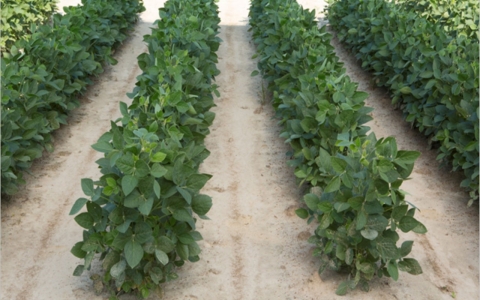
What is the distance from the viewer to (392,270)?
373cm

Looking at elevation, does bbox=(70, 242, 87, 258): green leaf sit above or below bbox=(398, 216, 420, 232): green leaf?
below

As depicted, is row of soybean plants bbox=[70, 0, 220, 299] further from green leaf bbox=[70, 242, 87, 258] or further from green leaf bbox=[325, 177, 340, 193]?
green leaf bbox=[325, 177, 340, 193]

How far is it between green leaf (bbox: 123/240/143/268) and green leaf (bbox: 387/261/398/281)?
1486 mm

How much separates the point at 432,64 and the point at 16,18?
18.6ft

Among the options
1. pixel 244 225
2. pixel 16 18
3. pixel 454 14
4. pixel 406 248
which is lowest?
pixel 16 18

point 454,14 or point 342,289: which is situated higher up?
point 454,14

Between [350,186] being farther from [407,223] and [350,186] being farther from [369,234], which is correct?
[407,223]

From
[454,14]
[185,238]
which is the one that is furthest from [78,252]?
[454,14]

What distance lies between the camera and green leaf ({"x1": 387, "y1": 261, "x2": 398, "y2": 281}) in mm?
3699

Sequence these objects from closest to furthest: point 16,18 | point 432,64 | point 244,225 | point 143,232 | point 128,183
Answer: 1. point 128,183
2. point 143,232
3. point 244,225
4. point 432,64
5. point 16,18

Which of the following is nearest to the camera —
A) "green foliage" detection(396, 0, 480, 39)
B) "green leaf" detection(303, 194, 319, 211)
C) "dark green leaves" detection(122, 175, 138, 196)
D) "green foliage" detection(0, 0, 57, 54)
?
"dark green leaves" detection(122, 175, 138, 196)

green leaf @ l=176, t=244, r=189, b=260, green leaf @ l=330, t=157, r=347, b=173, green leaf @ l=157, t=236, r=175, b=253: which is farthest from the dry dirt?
green leaf @ l=330, t=157, r=347, b=173

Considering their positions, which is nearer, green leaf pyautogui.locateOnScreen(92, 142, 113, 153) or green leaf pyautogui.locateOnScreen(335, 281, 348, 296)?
green leaf pyautogui.locateOnScreen(92, 142, 113, 153)

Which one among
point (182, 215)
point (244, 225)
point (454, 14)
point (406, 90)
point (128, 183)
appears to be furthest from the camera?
point (454, 14)
